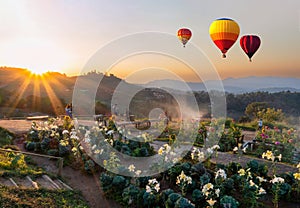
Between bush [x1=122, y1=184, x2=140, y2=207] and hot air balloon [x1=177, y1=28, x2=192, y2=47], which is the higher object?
hot air balloon [x1=177, y1=28, x2=192, y2=47]

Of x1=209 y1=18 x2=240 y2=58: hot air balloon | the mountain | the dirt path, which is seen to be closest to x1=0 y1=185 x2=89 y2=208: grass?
the dirt path

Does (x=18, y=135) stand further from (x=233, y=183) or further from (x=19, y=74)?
(x=19, y=74)

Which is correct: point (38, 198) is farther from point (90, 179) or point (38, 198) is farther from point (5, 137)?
point (5, 137)

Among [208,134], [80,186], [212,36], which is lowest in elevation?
[80,186]

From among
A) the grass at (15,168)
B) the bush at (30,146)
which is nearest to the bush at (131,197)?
the grass at (15,168)

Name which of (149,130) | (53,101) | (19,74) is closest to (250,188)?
(149,130)

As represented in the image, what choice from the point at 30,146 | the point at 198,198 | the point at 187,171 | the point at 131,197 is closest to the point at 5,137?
the point at 30,146

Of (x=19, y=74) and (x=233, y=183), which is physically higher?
(x=19, y=74)

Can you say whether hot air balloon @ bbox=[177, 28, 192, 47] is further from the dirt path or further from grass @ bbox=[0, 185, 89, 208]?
grass @ bbox=[0, 185, 89, 208]
